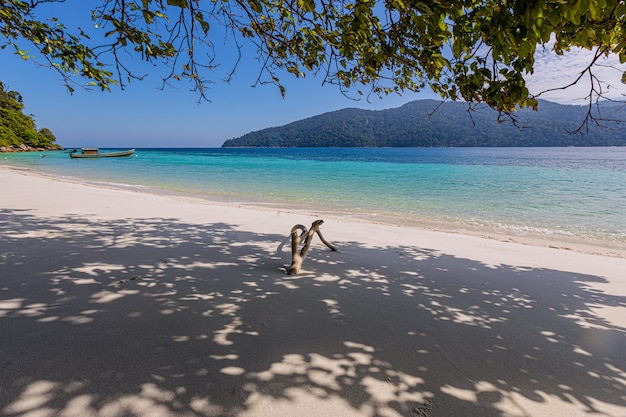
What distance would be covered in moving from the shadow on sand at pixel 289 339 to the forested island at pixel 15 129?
282 ft

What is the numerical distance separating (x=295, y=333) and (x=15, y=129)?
98308 mm

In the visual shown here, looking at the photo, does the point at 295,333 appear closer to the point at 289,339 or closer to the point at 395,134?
the point at 289,339

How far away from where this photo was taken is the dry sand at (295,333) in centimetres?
214

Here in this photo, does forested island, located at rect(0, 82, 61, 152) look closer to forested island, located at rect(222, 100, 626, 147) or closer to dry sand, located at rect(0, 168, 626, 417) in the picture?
dry sand, located at rect(0, 168, 626, 417)

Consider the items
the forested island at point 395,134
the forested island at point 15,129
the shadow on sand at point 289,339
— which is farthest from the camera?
the forested island at point 395,134

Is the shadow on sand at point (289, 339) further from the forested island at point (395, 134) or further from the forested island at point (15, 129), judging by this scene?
the forested island at point (395, 134)

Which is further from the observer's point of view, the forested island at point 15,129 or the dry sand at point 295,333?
the forested island at point 15,129

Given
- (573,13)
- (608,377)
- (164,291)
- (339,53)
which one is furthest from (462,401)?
(339,53)

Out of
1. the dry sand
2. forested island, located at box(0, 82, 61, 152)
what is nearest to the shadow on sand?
the dry sand

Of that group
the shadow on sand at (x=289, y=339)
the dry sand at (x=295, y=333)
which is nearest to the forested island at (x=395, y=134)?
the dry sand at (x=295, y=333)

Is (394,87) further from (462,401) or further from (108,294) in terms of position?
(108,294)

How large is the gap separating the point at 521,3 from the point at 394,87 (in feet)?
10.6

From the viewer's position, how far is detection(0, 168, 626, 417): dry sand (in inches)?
84.4

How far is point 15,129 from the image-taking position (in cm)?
7100
